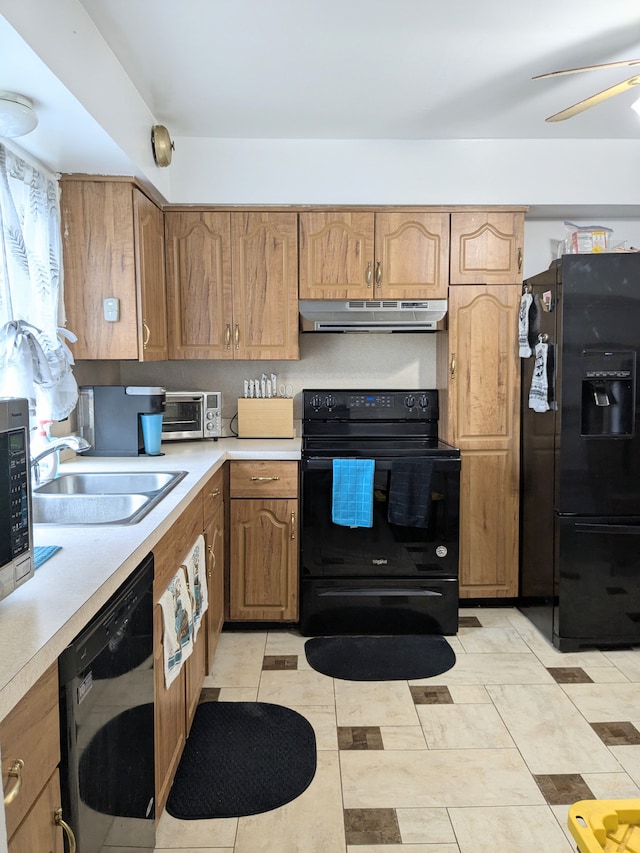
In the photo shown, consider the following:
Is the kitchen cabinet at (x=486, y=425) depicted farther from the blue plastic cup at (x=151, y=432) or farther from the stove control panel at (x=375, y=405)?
the blue plastic cup at (x=151, y=432)

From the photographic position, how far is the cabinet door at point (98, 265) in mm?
2693

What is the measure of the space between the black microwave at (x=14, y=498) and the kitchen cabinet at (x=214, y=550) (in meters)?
1.26

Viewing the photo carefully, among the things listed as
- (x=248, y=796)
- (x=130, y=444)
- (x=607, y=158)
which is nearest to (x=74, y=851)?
(x=248, y=796)

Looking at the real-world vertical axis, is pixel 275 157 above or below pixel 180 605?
above

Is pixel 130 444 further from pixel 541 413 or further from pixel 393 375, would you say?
pixel 541 413

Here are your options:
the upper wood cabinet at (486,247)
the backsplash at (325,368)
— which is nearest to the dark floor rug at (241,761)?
the backsplash at (325,368)

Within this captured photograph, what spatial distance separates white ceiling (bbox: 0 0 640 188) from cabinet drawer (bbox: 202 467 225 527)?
132 cm

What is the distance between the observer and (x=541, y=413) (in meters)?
3.07

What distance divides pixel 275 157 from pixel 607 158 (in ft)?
5.52

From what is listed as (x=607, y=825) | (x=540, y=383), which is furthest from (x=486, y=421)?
(x=607, y=825)

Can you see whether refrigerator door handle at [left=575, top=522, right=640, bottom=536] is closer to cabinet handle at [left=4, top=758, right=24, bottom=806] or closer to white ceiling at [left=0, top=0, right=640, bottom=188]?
white ceiling at [left=0, top=0, right=640, bottom=188]

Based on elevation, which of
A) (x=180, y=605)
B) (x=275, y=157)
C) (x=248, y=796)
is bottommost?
(x=248, y=796)

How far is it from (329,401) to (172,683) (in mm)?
2037

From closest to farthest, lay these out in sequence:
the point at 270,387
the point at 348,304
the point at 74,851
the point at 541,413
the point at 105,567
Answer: the point at 74,851 → the point at 105,567 → the point at 541,413 → the point at 348,304 → the point at 270,387
